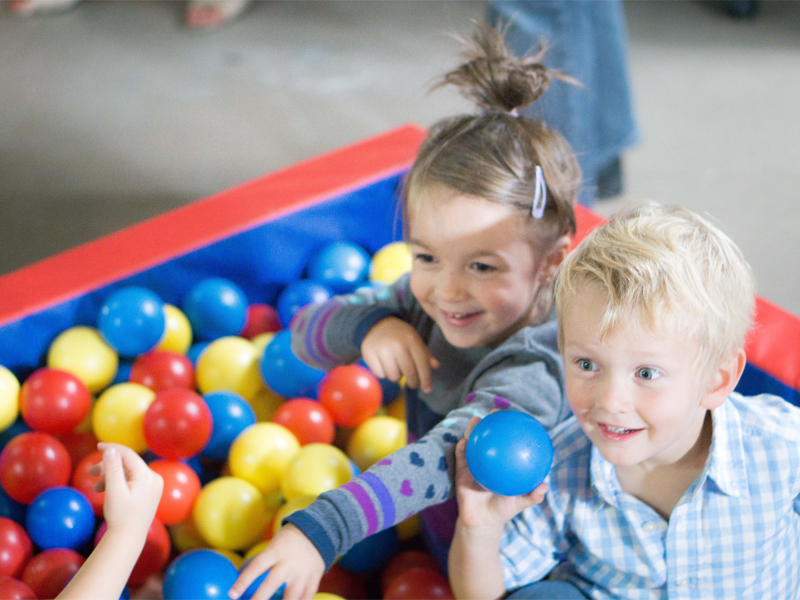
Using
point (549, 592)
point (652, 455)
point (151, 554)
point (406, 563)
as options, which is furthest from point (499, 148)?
point (151, 554)

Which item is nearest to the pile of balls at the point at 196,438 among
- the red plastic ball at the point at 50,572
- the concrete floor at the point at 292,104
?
the red plastic ball at the point at 50,572

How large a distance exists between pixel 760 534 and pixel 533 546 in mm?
242

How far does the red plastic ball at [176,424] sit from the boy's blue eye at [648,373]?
74cm

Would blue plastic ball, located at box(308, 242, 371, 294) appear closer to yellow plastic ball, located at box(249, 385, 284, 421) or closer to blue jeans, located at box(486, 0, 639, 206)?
yellow plastic ball, located at box(249, 385, 284, 421)

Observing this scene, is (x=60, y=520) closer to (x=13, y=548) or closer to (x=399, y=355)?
(x=13, y=548)

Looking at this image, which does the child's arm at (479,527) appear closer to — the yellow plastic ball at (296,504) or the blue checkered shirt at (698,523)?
the blue checkered shirt at (698,523)

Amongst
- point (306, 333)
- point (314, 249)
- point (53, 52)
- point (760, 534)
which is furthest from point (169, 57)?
point (760, 534)

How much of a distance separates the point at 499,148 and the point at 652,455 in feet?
1.31

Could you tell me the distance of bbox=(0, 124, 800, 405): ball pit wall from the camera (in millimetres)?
1369

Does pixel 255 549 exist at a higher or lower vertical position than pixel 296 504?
lower

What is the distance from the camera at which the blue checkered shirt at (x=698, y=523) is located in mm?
824

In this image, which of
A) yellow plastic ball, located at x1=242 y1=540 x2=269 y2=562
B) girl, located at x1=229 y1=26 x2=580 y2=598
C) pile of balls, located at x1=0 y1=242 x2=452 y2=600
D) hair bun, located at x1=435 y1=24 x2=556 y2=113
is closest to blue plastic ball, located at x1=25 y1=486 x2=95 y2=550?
pile of balls, located at x1=0 y1=242 x2=452 y2=600

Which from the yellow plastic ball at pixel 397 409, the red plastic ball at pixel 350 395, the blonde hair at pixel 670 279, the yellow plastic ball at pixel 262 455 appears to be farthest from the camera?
the yellow plastic ball at pixel 397 409

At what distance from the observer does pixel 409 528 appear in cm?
128
